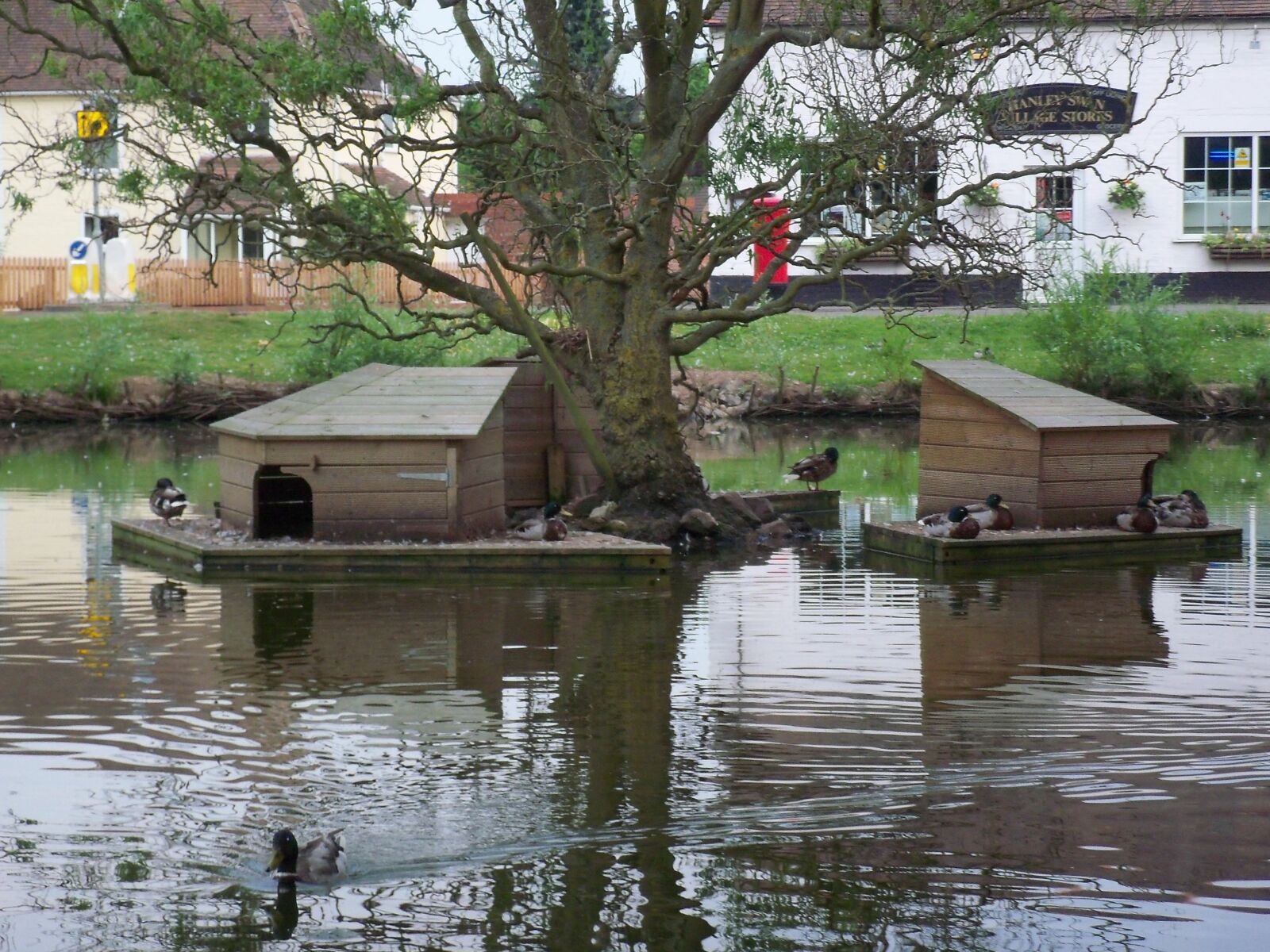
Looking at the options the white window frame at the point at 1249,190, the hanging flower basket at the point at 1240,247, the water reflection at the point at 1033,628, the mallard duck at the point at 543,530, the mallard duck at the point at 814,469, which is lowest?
the water reflection at the point at 1033,628

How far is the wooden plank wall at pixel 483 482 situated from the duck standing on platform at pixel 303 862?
7668 millimetres

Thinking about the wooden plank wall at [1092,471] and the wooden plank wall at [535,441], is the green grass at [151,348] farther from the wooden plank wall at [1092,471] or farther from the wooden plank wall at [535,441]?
the wooden plank wall at [1092,471]

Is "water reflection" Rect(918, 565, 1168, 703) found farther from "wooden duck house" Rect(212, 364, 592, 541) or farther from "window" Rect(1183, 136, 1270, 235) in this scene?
"window" Rect(1183, 136, 1270, 235)

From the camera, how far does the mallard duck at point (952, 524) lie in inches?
572

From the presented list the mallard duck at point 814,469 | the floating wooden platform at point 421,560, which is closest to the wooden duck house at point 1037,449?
the mallard duck at point 814,469

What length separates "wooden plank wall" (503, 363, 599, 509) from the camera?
1736 centimetres

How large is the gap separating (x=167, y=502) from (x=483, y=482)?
3.24 meters

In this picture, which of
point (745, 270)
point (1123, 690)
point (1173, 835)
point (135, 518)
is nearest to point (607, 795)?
point (1173, 835)

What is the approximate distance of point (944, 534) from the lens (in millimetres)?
14867

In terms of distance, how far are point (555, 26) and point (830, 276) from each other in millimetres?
3565

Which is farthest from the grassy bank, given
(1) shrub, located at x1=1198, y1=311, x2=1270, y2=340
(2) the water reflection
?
(2) the water reflection

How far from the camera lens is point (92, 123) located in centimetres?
1575

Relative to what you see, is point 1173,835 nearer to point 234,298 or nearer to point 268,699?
point 268,699

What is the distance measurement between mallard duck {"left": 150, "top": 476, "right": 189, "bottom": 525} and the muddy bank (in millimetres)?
14280
